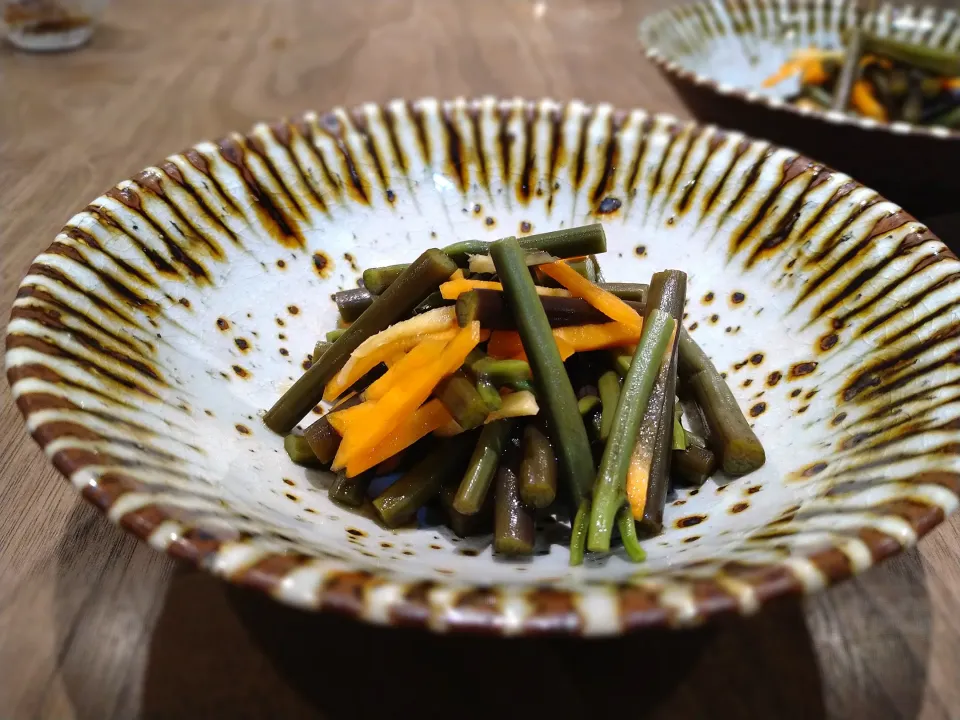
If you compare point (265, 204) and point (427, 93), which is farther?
point (427, 93)

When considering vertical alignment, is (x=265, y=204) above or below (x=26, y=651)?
above

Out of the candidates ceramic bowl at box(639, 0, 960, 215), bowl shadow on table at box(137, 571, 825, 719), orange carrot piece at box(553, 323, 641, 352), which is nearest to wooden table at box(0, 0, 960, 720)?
bowl shadow on table at box(137, 571, 825, 719)

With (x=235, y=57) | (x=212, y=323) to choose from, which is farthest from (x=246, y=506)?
(x=235, y=57)

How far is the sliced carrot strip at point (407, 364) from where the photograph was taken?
1214 mm

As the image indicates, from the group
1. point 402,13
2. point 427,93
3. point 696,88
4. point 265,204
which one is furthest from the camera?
point 402,13

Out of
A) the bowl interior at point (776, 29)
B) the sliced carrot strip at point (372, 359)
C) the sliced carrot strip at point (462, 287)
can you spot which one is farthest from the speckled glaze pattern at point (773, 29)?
the sliced carrot strip at point (372, 359)

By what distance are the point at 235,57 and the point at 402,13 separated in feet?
3.92

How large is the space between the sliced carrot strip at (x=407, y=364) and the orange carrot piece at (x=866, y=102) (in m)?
2.60

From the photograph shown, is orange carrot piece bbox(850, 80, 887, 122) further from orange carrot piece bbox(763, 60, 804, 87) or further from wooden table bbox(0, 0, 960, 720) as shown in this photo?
wooden table bbox(0, 0, 960, 720)

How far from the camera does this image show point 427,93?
321cm

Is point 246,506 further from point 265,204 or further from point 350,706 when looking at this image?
point 265,204

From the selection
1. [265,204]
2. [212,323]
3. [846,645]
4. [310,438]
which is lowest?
[846,645]

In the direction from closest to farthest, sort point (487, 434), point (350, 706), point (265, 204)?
point (350, 706) → point (487, 434) → point (265, 204)

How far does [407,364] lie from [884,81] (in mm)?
2858
